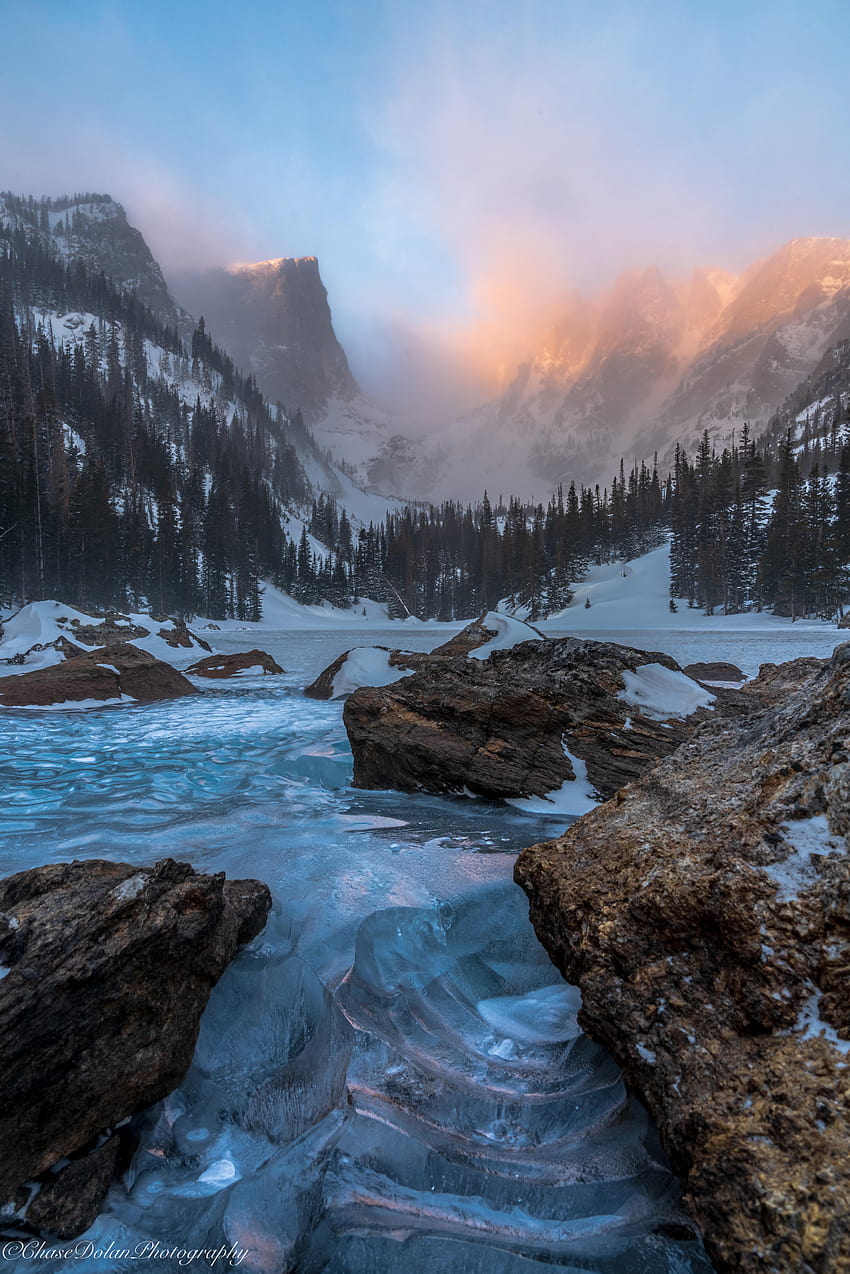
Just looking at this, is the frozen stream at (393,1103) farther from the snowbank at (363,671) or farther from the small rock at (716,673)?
the small rock at (716,673)

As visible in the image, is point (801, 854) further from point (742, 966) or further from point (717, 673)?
point (717, 673)

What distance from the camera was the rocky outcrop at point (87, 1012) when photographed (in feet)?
5.99

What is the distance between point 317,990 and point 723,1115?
1994 mm

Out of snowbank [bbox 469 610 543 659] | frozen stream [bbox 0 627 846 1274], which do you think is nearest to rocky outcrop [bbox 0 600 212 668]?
snowbank [bbox 469 610 543 659]

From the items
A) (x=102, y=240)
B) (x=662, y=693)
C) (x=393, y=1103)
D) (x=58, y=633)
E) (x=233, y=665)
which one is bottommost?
(x=393, y=1103)

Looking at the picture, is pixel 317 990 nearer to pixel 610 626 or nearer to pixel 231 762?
pixel 231 762

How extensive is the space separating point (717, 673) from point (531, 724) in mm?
10055

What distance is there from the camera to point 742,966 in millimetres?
2000

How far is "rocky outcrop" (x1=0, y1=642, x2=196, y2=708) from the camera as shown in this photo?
40.3ft

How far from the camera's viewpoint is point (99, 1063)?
2096 mm

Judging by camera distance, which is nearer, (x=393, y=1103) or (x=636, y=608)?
(x=393, y=1103)

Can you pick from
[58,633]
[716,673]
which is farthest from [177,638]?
[716,673]

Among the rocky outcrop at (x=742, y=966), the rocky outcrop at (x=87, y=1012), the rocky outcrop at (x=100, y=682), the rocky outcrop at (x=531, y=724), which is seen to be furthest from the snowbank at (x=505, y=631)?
the rocky outcrop at (x=87, y=1012)

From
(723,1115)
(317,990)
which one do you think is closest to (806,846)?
(723,1115)
